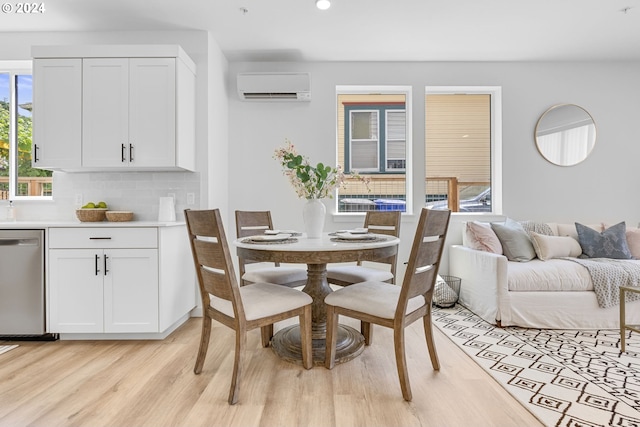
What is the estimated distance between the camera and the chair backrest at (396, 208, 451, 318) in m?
1.64

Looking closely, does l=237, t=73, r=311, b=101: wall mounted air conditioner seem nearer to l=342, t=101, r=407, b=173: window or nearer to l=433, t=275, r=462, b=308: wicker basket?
l=342, t=101, r=407, b=173: window

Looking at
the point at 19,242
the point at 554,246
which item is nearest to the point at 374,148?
the point at 554,246

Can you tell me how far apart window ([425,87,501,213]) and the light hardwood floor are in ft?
6.97

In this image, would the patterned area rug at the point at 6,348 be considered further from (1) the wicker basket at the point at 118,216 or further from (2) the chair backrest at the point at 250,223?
(2) the chair backrest at the point at 250,223

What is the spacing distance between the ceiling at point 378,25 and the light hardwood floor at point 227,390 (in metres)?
2.70

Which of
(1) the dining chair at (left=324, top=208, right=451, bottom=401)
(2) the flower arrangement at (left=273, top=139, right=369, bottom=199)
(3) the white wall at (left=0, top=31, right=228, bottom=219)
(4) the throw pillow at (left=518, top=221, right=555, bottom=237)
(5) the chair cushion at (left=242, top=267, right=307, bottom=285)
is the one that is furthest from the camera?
(4) the throw pillow at (left=518, top=221, right=555, bottom=237)

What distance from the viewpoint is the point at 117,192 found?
3074 millimetres

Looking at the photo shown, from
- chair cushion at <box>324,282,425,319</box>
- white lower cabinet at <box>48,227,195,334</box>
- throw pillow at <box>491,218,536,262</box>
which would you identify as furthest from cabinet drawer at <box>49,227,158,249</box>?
throw pillow at <box>491,218,536,262</box>

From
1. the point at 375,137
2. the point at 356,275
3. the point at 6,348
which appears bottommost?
the point at 6,348

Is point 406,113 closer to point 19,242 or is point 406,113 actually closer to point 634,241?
point 634,241

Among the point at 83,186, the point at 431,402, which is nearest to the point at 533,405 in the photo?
the point at 431,402

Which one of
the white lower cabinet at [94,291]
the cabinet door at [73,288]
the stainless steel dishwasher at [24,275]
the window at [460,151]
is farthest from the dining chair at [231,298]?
the window at [460,151]

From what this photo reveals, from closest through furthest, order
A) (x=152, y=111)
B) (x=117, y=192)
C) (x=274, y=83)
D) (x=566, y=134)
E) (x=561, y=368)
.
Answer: (x=561, y=368) < (x=152, y=111) < (x=117, y=192) < (x=274, y=83) < (x=566, y=134)

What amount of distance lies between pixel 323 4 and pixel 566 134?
309cm
